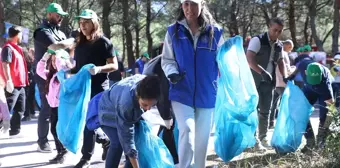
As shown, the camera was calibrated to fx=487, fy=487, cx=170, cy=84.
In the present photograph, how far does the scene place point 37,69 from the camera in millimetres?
5797

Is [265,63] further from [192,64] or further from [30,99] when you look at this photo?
[30,99]

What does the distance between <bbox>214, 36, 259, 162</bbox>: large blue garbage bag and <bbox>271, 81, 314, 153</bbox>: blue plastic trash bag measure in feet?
4.21

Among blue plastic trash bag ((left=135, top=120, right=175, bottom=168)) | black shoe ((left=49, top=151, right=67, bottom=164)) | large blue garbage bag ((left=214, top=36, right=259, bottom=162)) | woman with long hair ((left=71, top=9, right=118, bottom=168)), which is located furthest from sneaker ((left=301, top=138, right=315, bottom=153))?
black shoe ((left=49, top=151, right=67, bottom=164))

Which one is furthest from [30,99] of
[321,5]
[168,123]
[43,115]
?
[321,5]

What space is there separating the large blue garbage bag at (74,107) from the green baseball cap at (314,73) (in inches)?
99.5

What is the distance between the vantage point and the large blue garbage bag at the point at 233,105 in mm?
4059

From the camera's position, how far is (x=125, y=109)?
3531 millimetres

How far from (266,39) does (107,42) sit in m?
1.98

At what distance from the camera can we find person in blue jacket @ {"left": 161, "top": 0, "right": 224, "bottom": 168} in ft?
13.0

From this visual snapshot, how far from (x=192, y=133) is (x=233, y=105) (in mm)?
418

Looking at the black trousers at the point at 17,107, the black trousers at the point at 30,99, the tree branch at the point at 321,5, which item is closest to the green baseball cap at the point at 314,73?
the black trousers at the point at 17,107

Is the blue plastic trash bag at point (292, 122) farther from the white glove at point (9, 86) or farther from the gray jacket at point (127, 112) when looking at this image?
the white glove at point (9, 86)

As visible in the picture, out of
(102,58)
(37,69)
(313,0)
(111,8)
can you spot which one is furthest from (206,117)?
(111,8)

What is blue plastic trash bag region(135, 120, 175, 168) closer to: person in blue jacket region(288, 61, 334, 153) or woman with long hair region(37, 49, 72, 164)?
woman with long hair region(37, 49, 72, 164)
